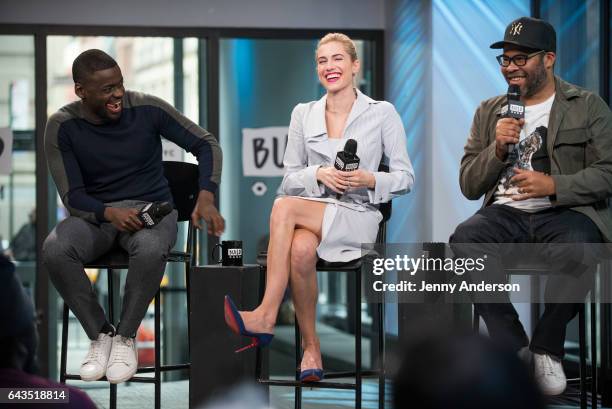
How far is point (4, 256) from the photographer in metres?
1.63

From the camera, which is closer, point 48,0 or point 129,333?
point 129,333

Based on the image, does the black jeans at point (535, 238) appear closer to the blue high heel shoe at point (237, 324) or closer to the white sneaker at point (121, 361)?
the blue high heel shoe at point (237, 324)

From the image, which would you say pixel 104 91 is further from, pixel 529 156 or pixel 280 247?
pixel 529 156

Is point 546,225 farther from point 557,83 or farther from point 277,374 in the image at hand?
point 277,374

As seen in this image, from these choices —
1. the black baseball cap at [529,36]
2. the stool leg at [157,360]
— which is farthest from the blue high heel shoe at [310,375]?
the black baseball cap at [529,36]

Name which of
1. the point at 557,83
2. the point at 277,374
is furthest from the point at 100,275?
the point at 557,83

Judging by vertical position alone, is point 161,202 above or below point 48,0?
below

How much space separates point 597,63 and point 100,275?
3.75 metres

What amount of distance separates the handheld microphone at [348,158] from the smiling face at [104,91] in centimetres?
95

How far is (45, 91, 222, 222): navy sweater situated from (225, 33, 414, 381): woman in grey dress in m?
0.42

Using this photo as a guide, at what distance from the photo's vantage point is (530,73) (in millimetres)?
3711

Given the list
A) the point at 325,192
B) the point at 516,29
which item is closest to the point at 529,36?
the point at 516,29

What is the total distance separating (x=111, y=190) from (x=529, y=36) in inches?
70.8

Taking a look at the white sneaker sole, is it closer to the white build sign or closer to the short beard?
the short beard
